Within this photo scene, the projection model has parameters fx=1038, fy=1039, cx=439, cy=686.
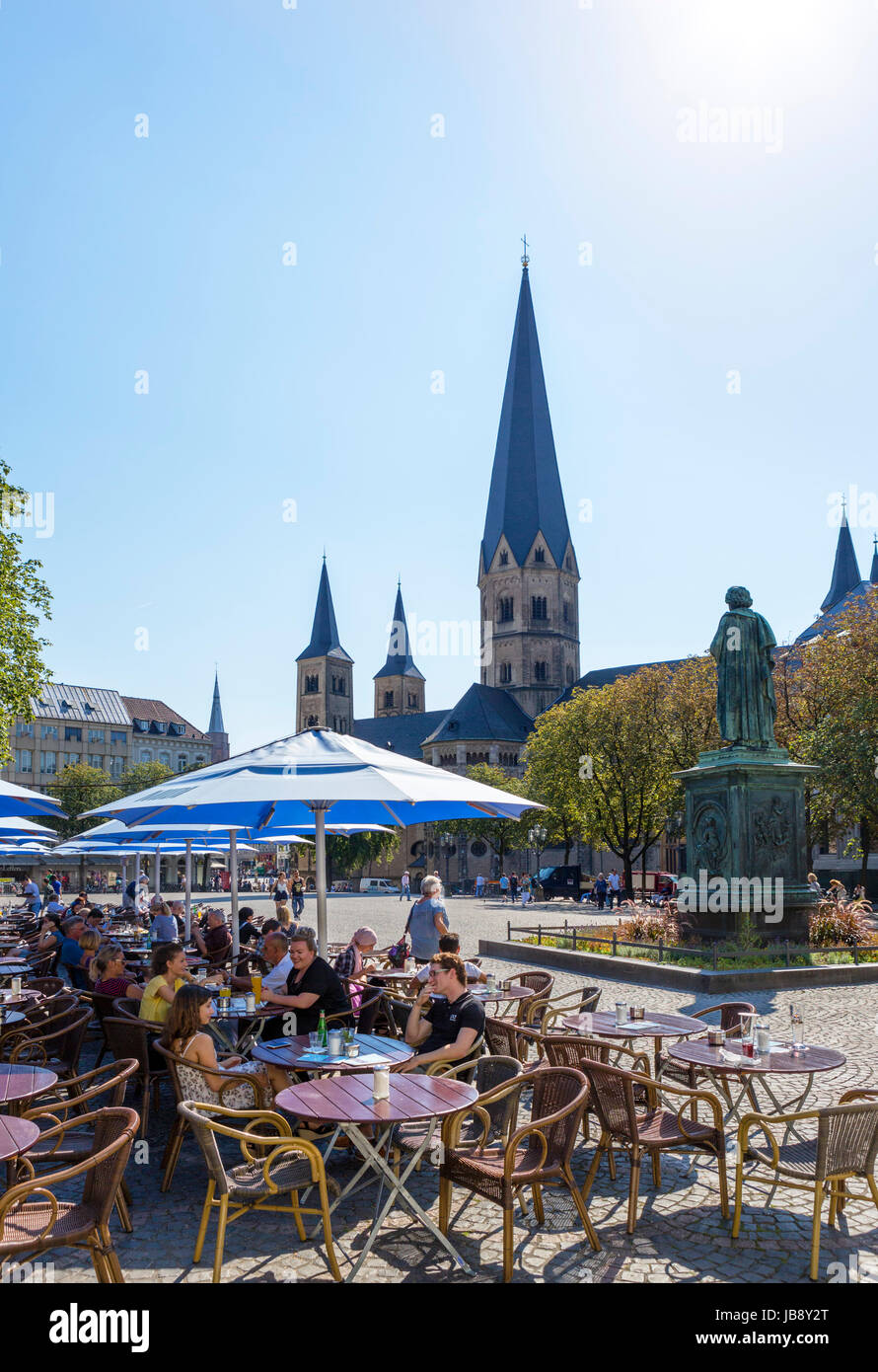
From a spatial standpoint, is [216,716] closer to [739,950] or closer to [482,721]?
[482,721]

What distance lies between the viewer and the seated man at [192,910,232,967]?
14141mm

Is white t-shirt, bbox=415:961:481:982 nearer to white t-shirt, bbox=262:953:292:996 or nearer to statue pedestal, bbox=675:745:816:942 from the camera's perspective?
white t-shirt, bbox=262:953:292:996

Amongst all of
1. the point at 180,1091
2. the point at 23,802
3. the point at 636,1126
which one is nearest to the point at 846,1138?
the point at 636,1126

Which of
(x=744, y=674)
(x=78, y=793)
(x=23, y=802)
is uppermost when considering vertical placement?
(x=744, y=674)

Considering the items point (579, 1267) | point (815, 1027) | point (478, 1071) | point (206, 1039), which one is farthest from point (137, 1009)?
point (815, 1027)

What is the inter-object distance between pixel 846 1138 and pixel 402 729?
353ft

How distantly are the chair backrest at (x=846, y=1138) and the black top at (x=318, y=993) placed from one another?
3709 mm

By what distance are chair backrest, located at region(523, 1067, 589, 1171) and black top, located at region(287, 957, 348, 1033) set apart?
226 cm

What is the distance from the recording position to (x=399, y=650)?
12344 cm

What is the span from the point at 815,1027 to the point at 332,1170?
6930mm

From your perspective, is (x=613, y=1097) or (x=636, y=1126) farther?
(x=613, y=1097)

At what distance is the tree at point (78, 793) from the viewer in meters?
79.9

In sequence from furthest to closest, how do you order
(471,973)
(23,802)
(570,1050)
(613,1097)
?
(23,802) → (471,973) → (570,1050) → (613,1097)
